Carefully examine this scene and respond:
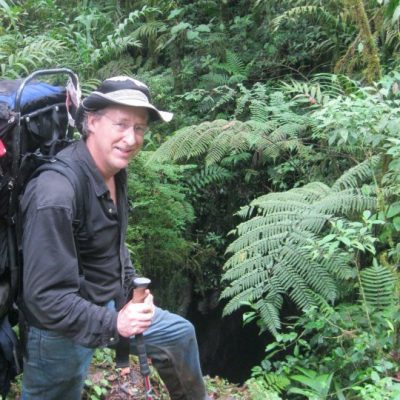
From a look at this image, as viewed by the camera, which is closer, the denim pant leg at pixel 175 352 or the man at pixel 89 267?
the man at pixel 89 267

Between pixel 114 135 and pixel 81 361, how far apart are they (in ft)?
3.24

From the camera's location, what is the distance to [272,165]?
21.1 feet

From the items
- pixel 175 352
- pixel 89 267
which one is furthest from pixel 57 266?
pixel 175 352

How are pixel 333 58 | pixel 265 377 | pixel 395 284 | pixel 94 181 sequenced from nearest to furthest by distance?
1. pixel 94 181
2. pixel 395 284
3. pixel 265 377
4. pixel 333 58

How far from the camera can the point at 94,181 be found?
2.42m

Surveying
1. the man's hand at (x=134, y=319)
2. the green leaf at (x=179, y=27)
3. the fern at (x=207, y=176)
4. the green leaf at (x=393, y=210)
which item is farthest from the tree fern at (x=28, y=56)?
the man's hand at (x=134, y=319)

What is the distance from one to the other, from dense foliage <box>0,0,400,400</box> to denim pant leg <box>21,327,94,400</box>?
1506 millimetres

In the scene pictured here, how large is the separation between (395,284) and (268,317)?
94 cm

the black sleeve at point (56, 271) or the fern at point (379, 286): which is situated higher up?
the black sleeve at point (56, 271)

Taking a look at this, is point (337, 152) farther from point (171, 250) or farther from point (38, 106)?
point (38, 106)

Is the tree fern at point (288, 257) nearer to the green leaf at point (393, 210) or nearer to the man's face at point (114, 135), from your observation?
the green leaf at point (393, 210)

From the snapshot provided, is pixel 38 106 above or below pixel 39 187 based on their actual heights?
above

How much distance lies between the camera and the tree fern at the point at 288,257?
4.33 meters

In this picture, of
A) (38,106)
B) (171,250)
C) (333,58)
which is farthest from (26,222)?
(333,58)
